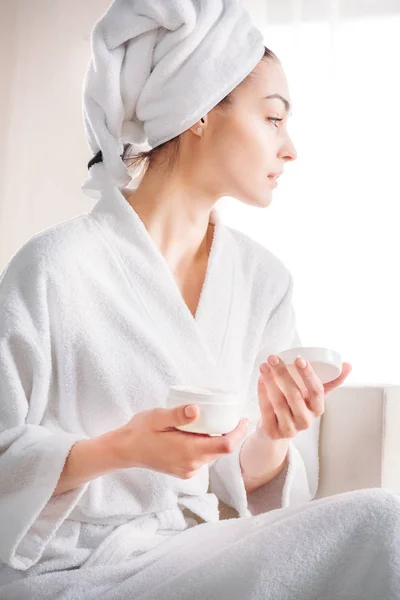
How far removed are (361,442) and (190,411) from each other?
70cm

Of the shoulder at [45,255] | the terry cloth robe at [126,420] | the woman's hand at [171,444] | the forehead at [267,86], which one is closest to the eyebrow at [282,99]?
the forehead at [267,86]

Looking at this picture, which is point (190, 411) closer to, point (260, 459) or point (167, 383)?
point (167, 383)

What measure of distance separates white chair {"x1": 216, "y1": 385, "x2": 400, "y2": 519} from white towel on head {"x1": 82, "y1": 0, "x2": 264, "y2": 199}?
2.12 feet

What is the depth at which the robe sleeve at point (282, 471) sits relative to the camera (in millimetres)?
1204

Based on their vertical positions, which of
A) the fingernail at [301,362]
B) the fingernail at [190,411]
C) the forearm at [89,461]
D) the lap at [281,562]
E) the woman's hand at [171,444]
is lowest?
the lap at [281,562]

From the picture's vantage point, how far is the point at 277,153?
4.03 feet

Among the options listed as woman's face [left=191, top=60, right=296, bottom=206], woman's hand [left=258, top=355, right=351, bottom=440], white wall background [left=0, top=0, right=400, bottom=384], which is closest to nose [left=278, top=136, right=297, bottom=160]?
woman's face [left=191, top=60, right=296, bottom=206]

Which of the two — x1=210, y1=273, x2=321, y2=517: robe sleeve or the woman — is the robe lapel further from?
x1=210, y1=273, x2=321, y2=517: robe sleeve

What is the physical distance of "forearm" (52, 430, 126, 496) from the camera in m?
0.88

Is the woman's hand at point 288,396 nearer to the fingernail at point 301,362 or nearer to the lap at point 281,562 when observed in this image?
the fingernail at point 301,362

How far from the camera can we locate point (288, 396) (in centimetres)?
99

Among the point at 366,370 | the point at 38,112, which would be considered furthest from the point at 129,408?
the point at 38,112

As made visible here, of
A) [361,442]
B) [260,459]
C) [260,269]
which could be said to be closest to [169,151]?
[260,269]

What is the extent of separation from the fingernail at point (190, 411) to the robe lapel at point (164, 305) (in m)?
0.28
